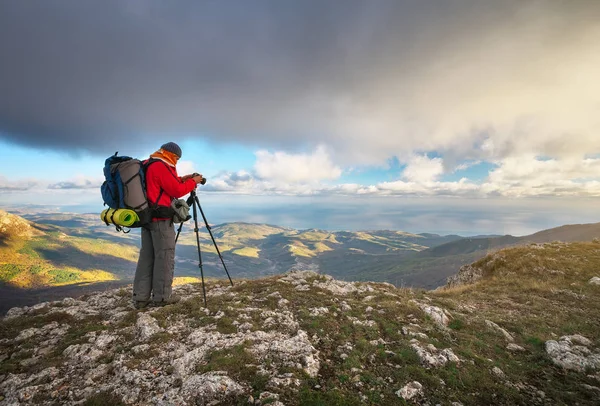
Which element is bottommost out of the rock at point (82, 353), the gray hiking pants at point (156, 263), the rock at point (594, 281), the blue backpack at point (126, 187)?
the rock at point (82, 353)

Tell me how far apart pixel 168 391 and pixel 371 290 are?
10367 millimetres

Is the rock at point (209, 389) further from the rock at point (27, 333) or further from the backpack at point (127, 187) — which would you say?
the rock at point (27, 333)

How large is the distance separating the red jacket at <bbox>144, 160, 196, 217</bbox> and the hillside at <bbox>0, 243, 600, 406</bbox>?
391cm

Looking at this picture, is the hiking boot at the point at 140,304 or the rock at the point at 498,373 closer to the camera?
the rock at the point at 498,373

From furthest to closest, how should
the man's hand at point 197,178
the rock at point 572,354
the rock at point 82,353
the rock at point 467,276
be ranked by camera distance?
the rock at point 467,276
the man's hand at point 197,178
the rock at point 572,354
the rock at point 82,353

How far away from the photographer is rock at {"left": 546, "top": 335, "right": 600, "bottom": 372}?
290 inches

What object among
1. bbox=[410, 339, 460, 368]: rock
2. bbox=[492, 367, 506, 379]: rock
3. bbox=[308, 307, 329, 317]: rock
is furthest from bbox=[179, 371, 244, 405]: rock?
bbox=[492, 367, 506, 379]: rock

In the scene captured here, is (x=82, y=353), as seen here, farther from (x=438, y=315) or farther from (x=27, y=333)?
(x=438, y=315)

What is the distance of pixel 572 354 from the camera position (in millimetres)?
7809

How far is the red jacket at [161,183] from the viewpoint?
907cm

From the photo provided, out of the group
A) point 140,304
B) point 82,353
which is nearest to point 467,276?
point 140,304

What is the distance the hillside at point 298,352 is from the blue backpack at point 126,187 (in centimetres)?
354

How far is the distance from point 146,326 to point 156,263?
7.12ft

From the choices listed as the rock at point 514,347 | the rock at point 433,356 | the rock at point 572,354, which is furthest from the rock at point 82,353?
the rock at point 572,354
